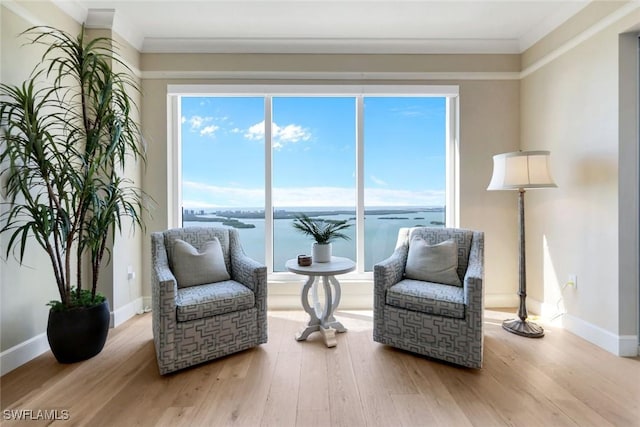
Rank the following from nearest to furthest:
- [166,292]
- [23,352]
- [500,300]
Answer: [166,292] → [23,352] → [500,300]

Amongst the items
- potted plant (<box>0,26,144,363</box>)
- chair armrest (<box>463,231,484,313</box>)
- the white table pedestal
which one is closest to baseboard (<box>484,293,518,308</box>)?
chair armrest (<box>463,231,484,313</box>)

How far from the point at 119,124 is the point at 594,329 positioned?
3952 millimetres

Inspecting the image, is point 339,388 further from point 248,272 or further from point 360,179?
point 360,179

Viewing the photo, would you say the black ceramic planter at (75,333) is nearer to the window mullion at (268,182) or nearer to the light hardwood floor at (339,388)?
the light hardwood floor at (339,388)

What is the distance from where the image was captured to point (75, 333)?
2.10m

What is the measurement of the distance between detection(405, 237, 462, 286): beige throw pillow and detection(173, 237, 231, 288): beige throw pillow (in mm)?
1571

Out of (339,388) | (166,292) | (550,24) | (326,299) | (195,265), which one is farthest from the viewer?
(550,24)

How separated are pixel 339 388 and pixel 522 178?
2086mm

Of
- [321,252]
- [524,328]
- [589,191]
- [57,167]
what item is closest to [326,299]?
[321,252]

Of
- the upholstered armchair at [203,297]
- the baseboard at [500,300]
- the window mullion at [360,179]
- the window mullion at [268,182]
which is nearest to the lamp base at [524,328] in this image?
the baseboard at [500,300]

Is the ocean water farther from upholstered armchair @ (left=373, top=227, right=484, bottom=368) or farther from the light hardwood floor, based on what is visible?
the light hardwood floor

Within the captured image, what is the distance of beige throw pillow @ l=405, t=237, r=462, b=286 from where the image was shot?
7.98 ft

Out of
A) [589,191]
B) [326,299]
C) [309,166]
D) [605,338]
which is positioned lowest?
[605,338]

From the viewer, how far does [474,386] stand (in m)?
1.85
